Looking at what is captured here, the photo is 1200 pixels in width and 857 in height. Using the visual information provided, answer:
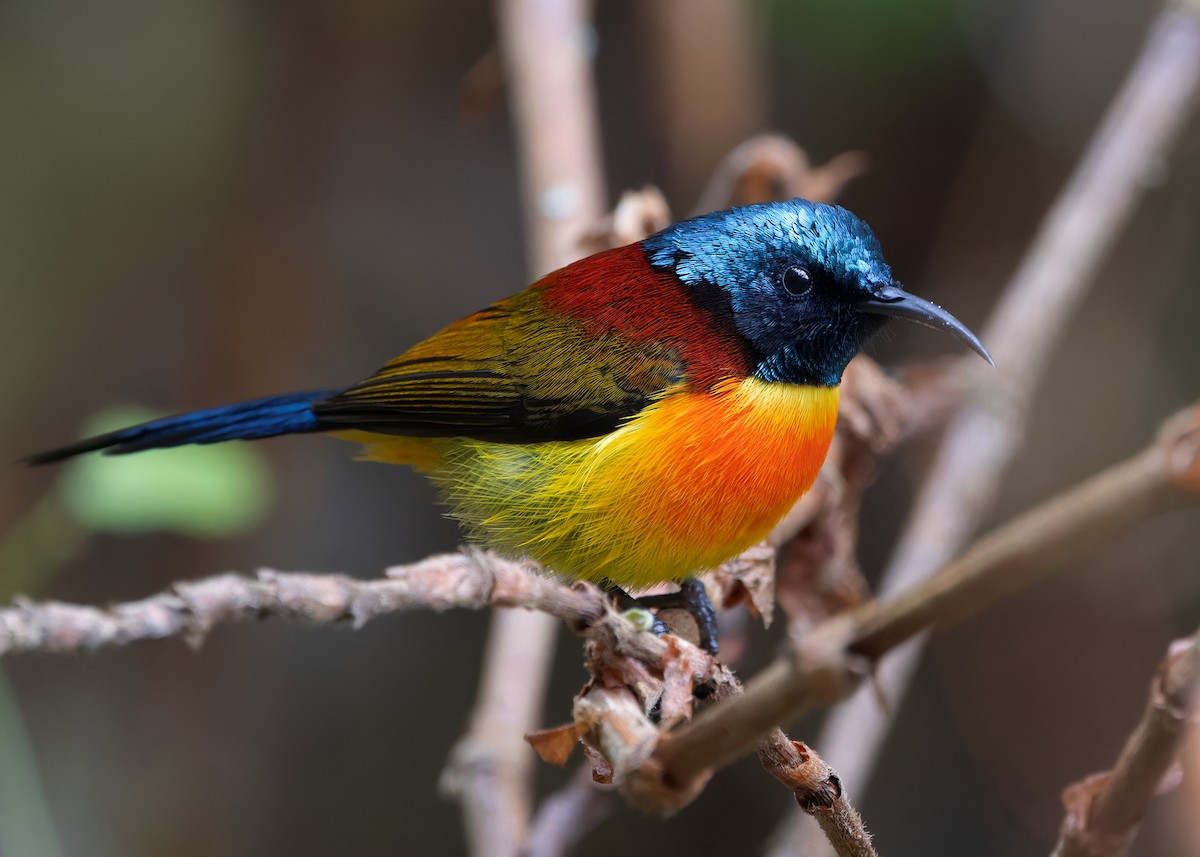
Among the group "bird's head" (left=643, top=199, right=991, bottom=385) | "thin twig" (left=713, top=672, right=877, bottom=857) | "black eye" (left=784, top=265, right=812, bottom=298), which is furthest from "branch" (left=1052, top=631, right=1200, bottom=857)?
"black eye" (left=784, top=265, right=812, bottom=298)

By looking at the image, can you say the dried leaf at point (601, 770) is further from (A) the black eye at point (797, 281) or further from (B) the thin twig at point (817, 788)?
(A) the black eye at point (797, 281)

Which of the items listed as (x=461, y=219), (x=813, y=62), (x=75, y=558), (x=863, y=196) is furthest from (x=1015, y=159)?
(x=75, y=558)

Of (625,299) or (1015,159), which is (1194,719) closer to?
(625,299)

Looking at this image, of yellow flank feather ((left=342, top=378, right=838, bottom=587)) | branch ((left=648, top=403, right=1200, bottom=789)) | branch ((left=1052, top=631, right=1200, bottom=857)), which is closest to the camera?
branch ((left=648, top=403, right=1200, bottom=789))

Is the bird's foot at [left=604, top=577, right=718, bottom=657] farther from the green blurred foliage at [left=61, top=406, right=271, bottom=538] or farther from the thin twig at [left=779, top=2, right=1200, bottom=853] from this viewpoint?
the green blurred foliage at [left=61, top=406, right=271, bottom=538]

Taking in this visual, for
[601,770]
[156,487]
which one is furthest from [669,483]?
[156,487]

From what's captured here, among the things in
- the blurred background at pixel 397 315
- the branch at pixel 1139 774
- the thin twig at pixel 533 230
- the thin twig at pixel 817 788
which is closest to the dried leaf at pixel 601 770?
the thin twig at pixel 817 788

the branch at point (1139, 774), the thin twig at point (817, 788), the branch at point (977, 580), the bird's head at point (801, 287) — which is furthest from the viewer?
the bird's head at point (801, 287)
